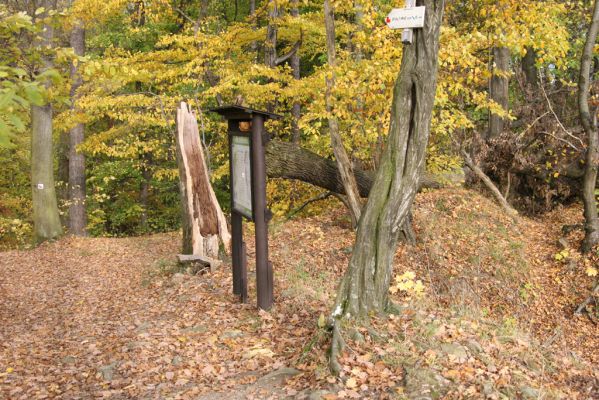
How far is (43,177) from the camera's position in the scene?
44.7ft

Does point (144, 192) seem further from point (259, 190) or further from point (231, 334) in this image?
point (231, 334)

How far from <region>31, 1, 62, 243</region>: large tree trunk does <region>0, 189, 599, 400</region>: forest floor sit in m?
1.30

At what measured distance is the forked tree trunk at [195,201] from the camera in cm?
915

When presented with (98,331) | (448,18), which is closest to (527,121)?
(448,18)

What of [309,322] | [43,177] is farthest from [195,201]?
[43,177]

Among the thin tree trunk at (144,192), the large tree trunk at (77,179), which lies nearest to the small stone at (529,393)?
the large tree trunk at (77,179)

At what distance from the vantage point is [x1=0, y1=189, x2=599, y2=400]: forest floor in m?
4.66

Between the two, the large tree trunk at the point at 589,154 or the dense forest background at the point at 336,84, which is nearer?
the dense forest background at the point at 336,84

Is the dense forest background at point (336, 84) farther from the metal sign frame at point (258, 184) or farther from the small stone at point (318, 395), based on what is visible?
the small stone at point (318, 395)

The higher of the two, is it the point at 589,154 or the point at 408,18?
the point at 408,18

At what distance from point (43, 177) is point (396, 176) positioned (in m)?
11.1

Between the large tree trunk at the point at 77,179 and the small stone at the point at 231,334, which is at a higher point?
the large tree trunk at the point at 77,179

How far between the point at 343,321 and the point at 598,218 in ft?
24.0

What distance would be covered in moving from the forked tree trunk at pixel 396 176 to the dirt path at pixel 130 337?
853 mm
